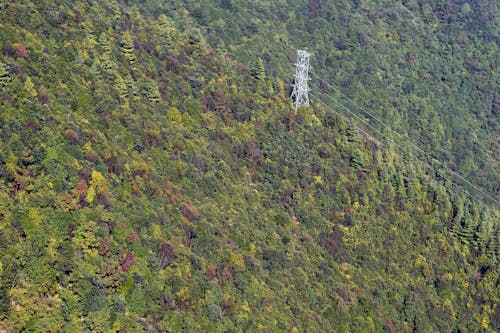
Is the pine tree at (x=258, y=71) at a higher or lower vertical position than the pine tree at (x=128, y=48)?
lower

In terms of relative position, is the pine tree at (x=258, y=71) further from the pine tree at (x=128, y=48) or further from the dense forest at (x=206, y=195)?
the pine tree at (x=128, y=48)

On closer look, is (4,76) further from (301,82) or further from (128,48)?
(301,82)

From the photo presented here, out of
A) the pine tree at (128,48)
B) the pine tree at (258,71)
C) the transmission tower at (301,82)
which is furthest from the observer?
the pine tree at (258,71)

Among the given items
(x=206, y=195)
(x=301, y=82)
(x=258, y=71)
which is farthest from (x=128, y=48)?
(x=301, y=82)

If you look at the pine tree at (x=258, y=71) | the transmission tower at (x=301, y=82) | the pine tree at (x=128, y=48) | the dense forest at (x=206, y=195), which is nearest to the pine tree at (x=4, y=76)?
the dense forest at (x=206, y=195)

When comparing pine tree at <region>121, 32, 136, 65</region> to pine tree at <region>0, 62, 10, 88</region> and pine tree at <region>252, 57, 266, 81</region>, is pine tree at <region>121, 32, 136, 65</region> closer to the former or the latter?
pine tree at <region>252, 57, 266, 81</region>

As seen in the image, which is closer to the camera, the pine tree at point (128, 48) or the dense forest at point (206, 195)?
the dense forest at point (206, 195)
